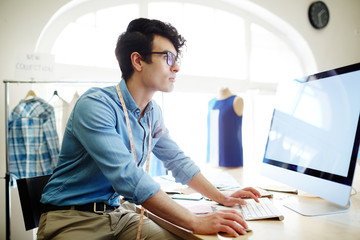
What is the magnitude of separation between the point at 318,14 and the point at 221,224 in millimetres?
4251

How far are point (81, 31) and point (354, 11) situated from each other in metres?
4.44

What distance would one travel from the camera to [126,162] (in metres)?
0.86

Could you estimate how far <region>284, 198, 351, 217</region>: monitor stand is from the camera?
3.10 ft

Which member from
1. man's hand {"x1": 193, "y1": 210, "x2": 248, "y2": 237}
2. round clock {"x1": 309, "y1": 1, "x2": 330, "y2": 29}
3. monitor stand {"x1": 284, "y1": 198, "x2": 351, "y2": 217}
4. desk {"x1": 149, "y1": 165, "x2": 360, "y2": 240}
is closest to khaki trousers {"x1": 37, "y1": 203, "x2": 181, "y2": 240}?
desk {"x1": 149, "y1": 165, "x2": 360, "y2": 240}

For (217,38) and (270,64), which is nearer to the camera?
(217,38)

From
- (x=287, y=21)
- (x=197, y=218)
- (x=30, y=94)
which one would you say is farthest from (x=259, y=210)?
(x=287, y=21)

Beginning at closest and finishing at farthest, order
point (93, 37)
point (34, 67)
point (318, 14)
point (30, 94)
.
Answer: point (34, 67) → point (30, 94) → point (93, 37) → point (318, 14)

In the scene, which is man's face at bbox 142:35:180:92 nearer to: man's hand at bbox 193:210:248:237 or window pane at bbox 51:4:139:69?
man's hand at bbox 193:210:248:237

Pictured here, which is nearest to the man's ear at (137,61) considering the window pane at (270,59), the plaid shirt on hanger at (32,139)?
the plaid shirt on hanger at (32,139)

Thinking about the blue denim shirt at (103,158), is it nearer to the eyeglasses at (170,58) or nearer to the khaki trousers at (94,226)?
the khaki trousers at (94,226)

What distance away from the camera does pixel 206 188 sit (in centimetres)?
116

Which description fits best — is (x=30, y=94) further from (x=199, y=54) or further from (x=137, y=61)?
(x=199, y=54)

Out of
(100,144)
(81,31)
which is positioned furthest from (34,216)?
(81,31)

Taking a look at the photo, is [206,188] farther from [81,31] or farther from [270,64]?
[270,64]
